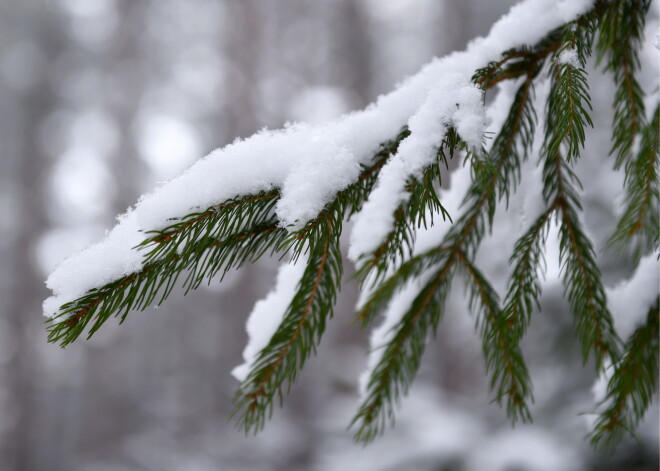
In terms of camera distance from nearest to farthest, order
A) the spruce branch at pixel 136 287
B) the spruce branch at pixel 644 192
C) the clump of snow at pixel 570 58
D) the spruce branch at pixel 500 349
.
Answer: the spruce branch at pixel 136 287, the clump of snow at pixel 570 58, the spruce branch at pixel 644 192, the spruce branch at pixel 500 349

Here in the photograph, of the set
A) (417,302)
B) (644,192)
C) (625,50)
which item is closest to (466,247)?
(417,302)

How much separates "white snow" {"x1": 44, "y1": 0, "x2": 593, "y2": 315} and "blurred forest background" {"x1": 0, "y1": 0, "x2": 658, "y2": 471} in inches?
246

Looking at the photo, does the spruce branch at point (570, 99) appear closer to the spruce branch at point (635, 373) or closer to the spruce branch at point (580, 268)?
the spruce branch at point (580, 268)

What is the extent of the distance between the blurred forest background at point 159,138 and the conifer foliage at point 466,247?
5.88 metres

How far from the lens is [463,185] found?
113 centimetres

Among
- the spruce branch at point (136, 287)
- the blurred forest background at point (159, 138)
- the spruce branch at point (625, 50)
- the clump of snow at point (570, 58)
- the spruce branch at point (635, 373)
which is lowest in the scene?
the spruce branch at point (136, 287)

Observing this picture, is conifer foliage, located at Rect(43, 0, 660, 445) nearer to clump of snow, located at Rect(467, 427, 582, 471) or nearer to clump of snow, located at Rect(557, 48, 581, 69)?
clump of snow, located at Rect(557, 48, 581, 69)

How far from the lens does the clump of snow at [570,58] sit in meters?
0.73

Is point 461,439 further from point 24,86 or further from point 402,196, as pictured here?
point 24,86

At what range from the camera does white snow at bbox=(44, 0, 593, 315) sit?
63 cm

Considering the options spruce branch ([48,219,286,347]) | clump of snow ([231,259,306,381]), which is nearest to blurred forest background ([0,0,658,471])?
clump of snow ([231,259,306,381])

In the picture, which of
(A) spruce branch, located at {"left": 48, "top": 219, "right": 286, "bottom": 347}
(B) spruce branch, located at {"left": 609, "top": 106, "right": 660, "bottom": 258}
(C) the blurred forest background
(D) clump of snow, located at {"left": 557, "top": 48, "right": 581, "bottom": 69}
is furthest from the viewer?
(C) the blurred forest background

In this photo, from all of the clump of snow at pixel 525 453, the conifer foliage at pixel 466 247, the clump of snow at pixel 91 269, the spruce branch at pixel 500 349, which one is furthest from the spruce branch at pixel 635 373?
the clump of snow at pixel 525 453

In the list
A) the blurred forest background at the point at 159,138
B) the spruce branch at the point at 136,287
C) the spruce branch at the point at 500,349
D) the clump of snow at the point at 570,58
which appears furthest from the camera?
the blurred forest background at the point at 159,138
